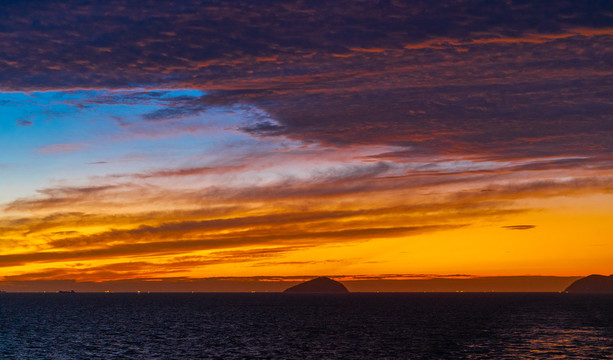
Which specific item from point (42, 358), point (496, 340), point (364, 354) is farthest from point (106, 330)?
point (496, 340)

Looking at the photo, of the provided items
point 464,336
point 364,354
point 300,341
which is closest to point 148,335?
point 300,341

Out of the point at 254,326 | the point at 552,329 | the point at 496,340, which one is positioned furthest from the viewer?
the point at 254,326

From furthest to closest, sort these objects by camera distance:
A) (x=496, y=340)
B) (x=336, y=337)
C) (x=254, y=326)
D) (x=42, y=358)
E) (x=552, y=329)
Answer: (x=254, y=326), (x=552, y=329), (x=336, y=337), (x=496, y=340), (x=42, y=358)

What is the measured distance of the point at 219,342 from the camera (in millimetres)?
101438

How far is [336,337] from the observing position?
360ft

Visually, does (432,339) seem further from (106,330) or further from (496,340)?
(106,330)

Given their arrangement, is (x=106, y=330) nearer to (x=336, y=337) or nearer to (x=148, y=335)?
(x=148, y=335)

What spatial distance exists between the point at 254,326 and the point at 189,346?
45702 millimetres

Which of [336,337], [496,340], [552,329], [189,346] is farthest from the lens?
[552,329]

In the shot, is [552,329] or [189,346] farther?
[552,329]

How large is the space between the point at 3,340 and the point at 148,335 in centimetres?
2522

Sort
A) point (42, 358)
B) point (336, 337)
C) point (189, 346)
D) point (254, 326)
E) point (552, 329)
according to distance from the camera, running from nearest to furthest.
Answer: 1. point (42, 358)
2. point (189, 346)
3. point (336, 337)
4. point (552, 329)
5. point (254, 326)

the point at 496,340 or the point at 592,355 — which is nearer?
the point at 592,355

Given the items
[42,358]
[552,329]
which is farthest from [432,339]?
[42,358]
